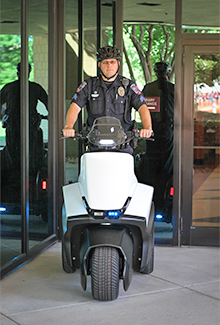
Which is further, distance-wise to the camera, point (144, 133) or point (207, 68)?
point (207, 68)

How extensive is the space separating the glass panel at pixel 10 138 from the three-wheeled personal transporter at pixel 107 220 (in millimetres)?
757

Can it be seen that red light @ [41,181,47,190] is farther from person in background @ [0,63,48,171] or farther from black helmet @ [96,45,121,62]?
black helmet @ [96,45,121,62]

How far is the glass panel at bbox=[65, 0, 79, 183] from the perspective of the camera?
5.48 meters

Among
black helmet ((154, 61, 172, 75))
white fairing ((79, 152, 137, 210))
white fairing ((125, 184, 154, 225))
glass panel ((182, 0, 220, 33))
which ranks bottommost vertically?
white fairing ((125, 184, 154, 225))

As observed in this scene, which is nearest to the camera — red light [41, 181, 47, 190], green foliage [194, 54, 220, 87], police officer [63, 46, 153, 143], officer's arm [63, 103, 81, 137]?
officer's arm [63, 103, 81, 137]

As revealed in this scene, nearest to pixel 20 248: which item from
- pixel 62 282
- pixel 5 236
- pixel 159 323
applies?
pixel 5 236

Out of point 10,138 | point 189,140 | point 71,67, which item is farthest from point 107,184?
point 71,67

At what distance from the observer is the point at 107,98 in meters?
4.11

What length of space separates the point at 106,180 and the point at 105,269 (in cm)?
60

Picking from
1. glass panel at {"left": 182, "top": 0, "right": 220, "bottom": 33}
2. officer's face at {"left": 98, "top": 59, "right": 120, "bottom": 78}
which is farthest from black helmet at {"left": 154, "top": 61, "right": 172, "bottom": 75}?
officer's face at {"left": 98, "top": 59, "right": 120, "bottom": 78}

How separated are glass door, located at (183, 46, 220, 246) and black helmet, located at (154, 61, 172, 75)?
19cm

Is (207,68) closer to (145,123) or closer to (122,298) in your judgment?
(145,123)

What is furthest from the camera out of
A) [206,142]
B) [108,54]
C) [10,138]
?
[206,142]

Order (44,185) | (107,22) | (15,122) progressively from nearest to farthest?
(15,122) → (44,185) → (107,22)
